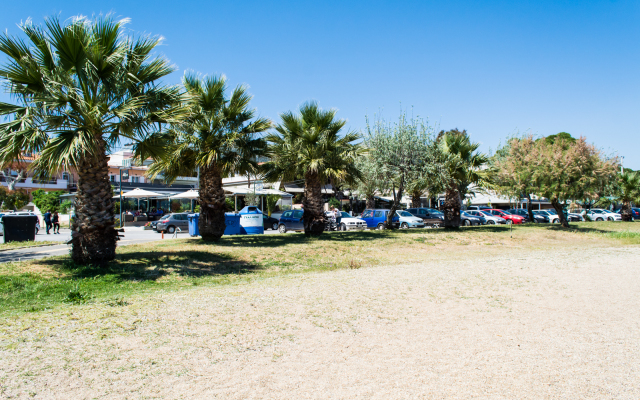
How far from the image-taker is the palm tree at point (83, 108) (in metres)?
9.27

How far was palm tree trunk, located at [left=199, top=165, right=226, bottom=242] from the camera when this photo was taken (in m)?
16.0

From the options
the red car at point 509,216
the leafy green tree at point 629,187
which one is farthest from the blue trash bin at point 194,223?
the leafy green tree at point 629,187

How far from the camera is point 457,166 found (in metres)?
24.1

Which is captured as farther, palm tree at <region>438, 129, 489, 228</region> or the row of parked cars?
the row of parked cars

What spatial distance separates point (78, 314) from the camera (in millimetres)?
6039

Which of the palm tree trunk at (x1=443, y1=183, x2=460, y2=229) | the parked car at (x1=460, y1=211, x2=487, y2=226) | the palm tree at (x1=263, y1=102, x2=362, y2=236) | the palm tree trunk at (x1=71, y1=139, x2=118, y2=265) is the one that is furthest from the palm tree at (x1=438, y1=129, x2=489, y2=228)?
the palm tree trunk at (x1=71, y1=139, x2=118, y2=265)

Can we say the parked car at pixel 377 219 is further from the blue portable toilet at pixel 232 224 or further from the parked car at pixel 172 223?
the parked car at pixel 172 223

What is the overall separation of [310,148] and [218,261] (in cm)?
777

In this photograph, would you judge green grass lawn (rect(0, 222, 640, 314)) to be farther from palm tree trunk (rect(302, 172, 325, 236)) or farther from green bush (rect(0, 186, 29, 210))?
green bush (rect(0, 186, 29, 210))

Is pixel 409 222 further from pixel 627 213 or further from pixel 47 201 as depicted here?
pixel 47 201

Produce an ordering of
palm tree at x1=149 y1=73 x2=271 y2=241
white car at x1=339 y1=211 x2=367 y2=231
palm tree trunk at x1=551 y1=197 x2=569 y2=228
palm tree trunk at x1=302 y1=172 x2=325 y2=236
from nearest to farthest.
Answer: palm tree at x1=149 y1=73 x2=271 y2=241
palm tree trunk at x1=302 y1=172 x2=325 y2=236
palm tree trunk at x1=551 y1=197 x2=569 y2=228
white car at x1=339 y1=211 x2=367 y2=231

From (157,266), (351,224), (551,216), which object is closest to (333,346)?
(157,266)

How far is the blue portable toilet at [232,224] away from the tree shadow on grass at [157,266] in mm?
7816

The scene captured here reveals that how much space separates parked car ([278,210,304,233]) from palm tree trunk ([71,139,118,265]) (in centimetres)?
1645
